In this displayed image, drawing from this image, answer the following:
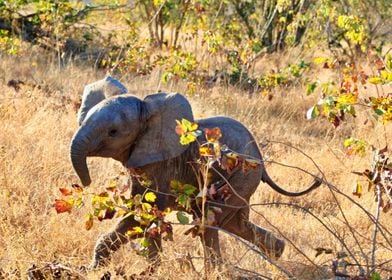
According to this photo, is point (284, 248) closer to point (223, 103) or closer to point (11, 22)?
point (223, 103)

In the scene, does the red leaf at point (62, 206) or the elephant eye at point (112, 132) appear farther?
the elephant eye at point (112, 132)

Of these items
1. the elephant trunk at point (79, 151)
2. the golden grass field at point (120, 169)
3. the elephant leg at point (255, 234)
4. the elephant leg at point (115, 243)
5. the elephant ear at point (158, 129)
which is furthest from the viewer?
the elephant leg at point (255, 234)

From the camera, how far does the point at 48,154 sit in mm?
6332

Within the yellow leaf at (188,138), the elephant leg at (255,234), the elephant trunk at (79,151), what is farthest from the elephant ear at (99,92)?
the yellow leaf at (188,138)

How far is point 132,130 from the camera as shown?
4.29 meters

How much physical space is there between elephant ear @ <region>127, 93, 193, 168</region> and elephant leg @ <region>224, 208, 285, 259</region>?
74 cm

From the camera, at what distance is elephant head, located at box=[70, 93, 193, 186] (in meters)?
4.06

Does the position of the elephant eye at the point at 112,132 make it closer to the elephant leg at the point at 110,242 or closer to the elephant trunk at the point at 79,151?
the elephant trunk at the point at 79,151

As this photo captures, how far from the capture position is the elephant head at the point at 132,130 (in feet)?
13.3

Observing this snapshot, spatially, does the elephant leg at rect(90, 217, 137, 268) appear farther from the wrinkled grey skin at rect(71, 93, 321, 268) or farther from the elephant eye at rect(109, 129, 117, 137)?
the elephant eye at rect(109, 129, 117, 137)

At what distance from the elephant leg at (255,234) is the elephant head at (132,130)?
27.8 inches

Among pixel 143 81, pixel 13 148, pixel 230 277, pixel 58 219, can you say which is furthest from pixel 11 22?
pixel 230 277

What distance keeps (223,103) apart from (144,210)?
5.73m

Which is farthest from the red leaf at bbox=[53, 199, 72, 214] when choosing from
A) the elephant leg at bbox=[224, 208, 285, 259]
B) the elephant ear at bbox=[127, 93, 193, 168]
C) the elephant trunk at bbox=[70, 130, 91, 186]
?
the elephant leg at bbox=[224, 208, 285, 259]
